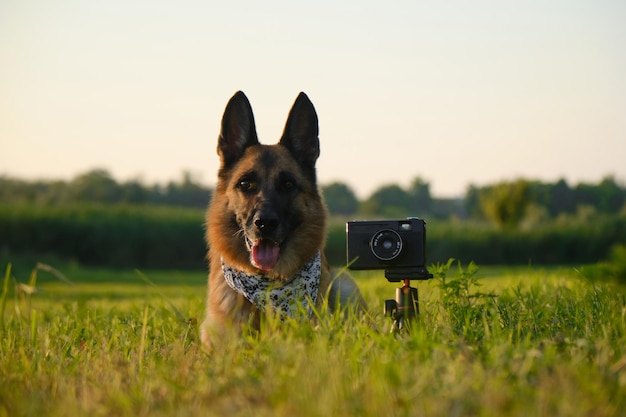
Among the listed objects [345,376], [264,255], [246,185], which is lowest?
[345,376]

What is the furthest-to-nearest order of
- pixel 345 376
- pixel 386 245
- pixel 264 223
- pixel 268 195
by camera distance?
pixel 268 195, pixel 264 223, pixel 386 245, pixel 345 376

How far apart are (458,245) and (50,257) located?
57.0ft

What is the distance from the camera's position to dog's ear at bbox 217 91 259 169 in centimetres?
502

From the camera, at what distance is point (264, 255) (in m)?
4.76

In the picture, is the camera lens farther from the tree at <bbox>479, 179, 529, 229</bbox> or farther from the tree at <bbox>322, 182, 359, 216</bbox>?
the tree at <bbox>322, 182, 359, 216</bbox>

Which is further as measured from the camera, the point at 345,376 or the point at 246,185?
the point at 246,185

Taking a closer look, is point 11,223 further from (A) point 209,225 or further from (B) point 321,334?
(B) point 321,334

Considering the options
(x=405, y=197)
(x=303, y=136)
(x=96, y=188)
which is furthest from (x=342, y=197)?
(x=303, y=136)

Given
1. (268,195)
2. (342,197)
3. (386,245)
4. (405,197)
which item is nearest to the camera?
(386,245)

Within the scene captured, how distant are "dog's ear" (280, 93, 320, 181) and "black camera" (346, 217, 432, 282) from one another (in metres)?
0.96

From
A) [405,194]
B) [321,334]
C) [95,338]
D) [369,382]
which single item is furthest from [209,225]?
[405,194]

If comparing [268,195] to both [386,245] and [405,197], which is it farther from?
[405,197]

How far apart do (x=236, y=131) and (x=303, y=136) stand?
0.55 meters

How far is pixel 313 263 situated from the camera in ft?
16.1
